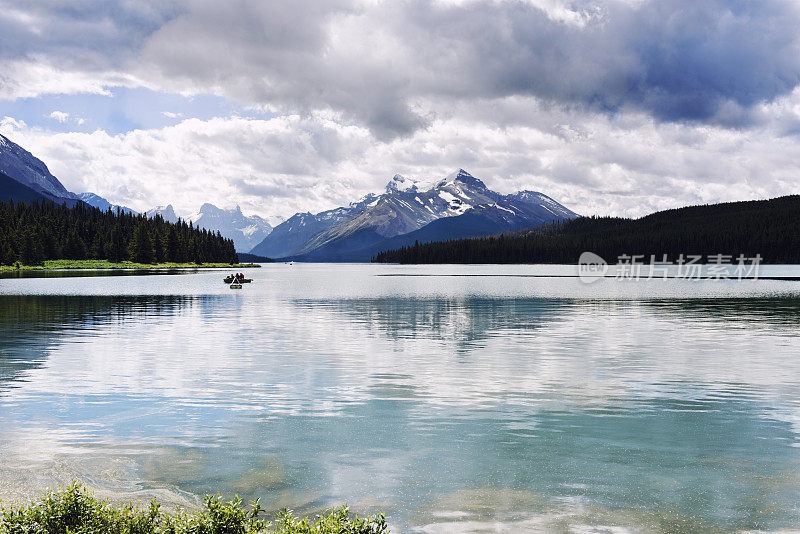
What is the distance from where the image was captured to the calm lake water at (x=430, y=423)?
15734 mm

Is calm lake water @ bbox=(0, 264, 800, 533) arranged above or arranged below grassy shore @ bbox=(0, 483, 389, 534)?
below

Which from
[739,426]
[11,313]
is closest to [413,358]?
[739,426]

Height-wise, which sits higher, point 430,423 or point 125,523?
point 125,523

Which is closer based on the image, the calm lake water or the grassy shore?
the grassy shore

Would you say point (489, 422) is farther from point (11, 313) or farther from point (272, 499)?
point (11, 313)

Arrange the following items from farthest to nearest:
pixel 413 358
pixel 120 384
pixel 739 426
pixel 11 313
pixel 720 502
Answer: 1. pixel 11 313
2. pixel 413 358
3. pixel 120 384
4. pixel 739 426
5. pixel 720 502

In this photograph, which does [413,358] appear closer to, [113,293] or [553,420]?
[553,420]

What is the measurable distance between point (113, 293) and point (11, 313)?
111 feet

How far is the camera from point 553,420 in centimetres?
2388

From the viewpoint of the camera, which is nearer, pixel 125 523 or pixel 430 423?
pixel 125 523

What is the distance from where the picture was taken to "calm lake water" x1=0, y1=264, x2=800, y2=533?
15.7 metres

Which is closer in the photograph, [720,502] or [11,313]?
[720,502]

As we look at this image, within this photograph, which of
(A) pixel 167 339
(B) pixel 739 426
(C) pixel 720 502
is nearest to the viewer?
(C) pixel 720 502

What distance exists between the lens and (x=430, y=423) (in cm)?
2330
